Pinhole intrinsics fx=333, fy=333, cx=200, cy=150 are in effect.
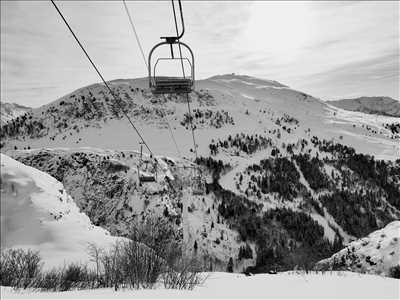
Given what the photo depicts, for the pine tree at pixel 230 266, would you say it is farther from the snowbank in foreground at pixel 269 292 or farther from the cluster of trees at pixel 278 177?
the snowbank in foreground at pixel 269 292

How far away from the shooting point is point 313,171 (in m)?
116

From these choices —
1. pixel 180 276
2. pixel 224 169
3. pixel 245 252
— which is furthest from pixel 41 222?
pixel 224 169

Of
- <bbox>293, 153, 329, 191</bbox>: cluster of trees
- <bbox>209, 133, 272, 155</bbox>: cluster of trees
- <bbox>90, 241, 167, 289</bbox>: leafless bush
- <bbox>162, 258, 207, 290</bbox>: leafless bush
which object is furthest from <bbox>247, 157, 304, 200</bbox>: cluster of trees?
<bbox>90, 241, 167, 289</bbox>: leafless bush

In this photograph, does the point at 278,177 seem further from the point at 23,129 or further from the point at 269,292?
the point at 269,292

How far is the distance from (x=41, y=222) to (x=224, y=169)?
8878cm

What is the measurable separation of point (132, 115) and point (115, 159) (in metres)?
87.0

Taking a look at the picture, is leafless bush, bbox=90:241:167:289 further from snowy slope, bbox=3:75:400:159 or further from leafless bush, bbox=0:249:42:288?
snowy slope, bbox=3:75:400:159

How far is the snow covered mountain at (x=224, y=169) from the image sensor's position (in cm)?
4781

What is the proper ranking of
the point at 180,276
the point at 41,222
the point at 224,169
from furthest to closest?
1. the point at 224,169
2. the point at 41,222
3. the point at 180,276

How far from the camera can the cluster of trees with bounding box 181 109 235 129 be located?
135 meters

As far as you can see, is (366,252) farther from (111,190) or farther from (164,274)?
(111,190)

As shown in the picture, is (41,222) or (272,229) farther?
(272,229)

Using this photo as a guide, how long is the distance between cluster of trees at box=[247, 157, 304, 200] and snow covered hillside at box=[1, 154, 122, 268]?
86.0m

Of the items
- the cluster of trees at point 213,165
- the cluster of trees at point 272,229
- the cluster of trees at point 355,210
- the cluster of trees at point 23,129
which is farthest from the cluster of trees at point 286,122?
the cluster of trees at point 23,129
